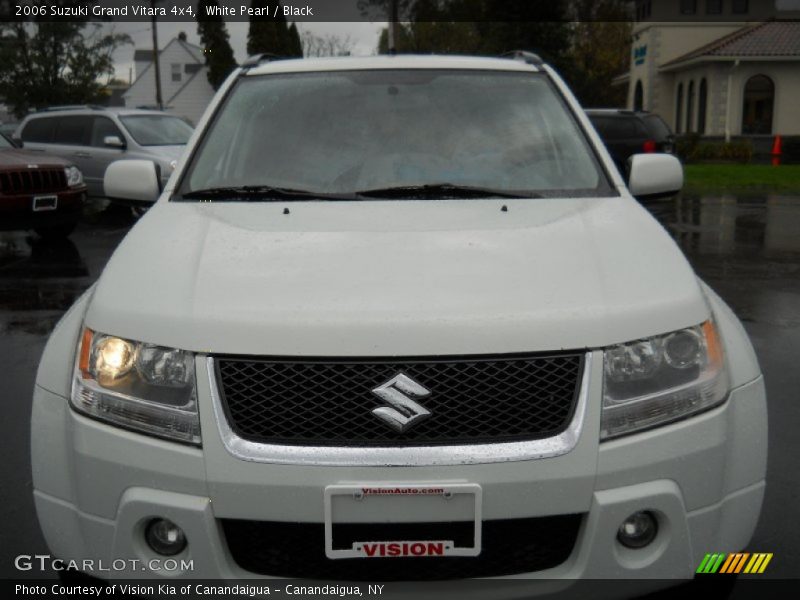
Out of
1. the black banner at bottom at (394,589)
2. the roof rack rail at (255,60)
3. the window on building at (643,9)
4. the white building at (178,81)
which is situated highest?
the window on building at (643,9)

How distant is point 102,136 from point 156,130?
2.92ft

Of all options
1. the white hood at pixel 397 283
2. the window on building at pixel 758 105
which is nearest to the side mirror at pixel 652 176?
the white hood at pixel 397 283

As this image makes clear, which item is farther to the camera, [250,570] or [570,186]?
[570,186]

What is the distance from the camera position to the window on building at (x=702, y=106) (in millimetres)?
36812

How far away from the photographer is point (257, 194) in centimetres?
343

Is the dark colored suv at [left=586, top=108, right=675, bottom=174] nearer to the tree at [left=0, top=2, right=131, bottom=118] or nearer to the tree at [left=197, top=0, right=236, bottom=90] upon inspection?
the tree at [left=0, top=2, right=131, bottom=118]

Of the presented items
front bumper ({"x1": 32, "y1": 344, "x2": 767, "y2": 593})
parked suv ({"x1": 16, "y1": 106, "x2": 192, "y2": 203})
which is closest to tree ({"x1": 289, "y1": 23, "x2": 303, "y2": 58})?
parked suv ({"x1": 16, "y1": 106, "x2": 192, "y2": 203})

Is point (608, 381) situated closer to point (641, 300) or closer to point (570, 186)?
point (641, 300)

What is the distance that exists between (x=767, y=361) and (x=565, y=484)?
414 centimetres

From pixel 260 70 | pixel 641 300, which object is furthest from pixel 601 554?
pixel 260 70

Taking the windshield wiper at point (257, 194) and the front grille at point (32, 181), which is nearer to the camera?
the windshield wiper at point (257, 194)

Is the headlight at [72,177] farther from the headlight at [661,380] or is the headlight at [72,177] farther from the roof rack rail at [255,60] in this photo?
the headlight at [661,380]

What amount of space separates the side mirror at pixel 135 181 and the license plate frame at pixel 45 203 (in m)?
7.80

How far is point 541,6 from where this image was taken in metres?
43.5
